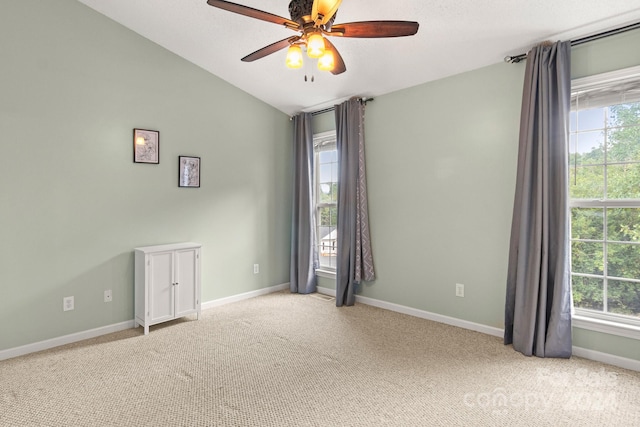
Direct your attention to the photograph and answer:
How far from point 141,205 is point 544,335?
3.70 meters

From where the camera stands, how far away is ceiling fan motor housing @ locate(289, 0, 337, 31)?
192 cm

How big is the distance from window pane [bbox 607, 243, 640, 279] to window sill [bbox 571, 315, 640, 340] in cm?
37

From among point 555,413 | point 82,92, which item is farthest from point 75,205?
point 555,413

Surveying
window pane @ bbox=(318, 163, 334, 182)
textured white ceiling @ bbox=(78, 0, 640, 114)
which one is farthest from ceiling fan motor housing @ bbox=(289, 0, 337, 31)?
window pane @ bbox=(318, 163, 334, 182)

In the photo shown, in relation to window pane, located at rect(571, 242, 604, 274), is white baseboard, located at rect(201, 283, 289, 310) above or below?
below

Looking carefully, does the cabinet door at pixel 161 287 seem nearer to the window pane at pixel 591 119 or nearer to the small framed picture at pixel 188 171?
the small framed picture at pixel 188 171

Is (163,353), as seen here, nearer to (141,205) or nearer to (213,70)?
(141,205)

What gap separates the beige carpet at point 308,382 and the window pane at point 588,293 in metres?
0.46

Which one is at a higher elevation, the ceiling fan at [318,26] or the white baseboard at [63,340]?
the ceiling fan at [318,26]

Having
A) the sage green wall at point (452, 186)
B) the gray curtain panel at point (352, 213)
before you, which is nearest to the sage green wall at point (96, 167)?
the gray curtain panel at point (352, 213)

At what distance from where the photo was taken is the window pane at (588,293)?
8.82ft

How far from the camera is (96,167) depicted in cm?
310

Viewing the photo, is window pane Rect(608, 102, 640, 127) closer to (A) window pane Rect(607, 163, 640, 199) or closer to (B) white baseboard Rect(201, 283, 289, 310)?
(A) window pane Rect(607, 163, 640, 199)

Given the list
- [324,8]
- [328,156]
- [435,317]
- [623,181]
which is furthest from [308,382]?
[328,156]
